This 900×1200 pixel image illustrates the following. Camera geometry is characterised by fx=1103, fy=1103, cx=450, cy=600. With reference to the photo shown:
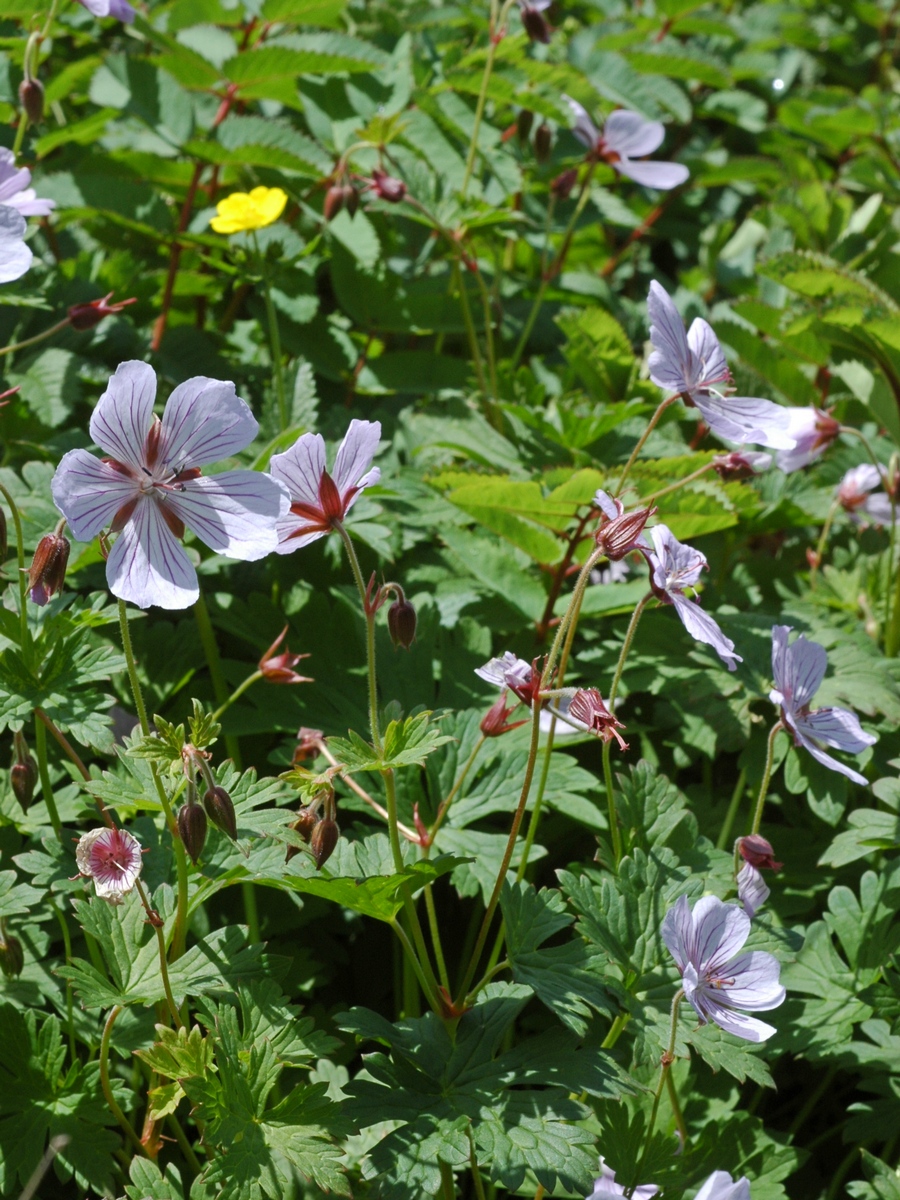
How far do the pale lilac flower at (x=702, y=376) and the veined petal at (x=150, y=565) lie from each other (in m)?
0.66

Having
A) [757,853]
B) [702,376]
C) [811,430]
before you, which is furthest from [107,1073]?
[811,430]

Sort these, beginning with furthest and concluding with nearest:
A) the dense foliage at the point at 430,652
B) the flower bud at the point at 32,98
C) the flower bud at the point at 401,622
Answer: the flower bud at the point at 32,98 < the flower bud at the point at 401,622 < the dense foliage at the point at 430,652

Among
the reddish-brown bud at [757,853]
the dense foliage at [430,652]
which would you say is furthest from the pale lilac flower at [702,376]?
the reddish-brown bud at [757,853]

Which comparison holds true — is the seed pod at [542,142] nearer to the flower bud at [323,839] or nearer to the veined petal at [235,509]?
the veined petal at [235,509]

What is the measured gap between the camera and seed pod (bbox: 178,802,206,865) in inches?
47.3

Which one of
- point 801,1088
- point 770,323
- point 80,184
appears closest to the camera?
point 801,1088

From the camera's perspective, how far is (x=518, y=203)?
3016mm

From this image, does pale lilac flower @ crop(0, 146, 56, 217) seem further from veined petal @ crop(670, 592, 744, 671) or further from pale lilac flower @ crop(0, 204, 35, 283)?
veined petal @ crop(670, 592, 744, 671)

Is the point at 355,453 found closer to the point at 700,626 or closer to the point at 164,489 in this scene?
the point at 164,489

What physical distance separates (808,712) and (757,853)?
1.04 ft

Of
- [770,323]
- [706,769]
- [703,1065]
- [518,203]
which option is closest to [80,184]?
[518,203]

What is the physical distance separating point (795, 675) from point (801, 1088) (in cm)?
80

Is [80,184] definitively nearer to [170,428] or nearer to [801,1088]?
[170,428]

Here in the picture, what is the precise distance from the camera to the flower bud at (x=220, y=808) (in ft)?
3.90
